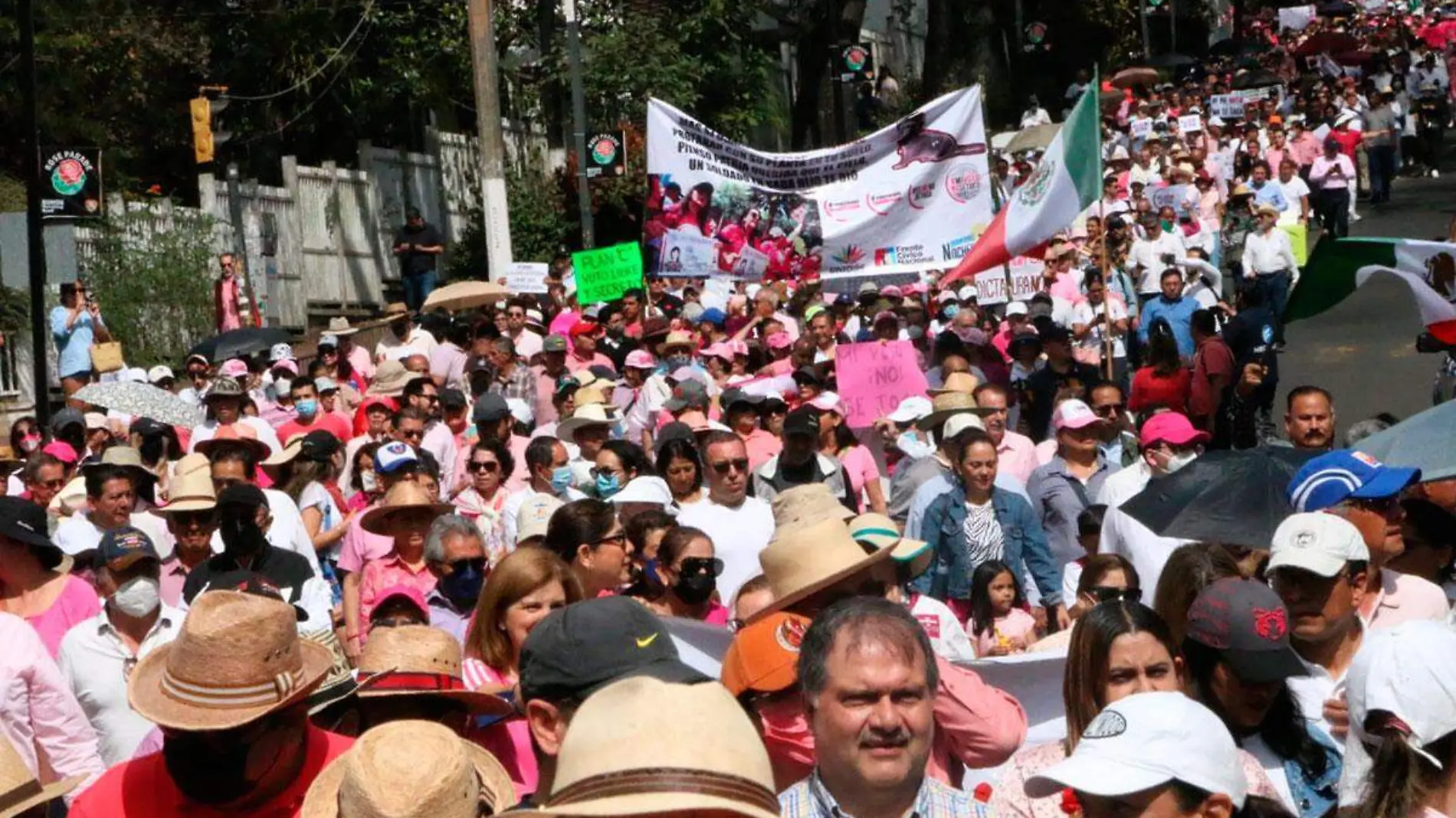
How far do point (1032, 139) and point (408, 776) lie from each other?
106ft

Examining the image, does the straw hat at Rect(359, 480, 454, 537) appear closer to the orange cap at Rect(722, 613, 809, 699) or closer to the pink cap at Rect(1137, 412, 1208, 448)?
the pink cap at Rect(1137, 412, 1208, 448)

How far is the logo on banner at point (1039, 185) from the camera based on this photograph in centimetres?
1491

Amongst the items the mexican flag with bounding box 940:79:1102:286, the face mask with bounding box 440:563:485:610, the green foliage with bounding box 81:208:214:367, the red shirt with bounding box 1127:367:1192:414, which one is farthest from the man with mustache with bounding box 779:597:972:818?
the green foliage with bounding box 81:208:214:367

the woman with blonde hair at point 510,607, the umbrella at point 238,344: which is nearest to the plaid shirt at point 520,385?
the umbrella at point 238,344

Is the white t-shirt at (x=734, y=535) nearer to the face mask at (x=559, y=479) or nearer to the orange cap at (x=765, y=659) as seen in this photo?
the face mask at (x=559, y=479)

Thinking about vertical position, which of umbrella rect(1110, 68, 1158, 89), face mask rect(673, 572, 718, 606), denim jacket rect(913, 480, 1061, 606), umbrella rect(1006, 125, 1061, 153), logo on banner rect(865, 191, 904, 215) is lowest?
denim jacket rect(913, 480, 1061, 606)

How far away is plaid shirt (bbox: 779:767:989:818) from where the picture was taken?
14.5 feet

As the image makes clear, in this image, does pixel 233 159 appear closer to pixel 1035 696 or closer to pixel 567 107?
pixel 567 107

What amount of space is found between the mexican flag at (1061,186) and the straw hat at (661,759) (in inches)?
450

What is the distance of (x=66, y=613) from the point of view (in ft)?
25.3

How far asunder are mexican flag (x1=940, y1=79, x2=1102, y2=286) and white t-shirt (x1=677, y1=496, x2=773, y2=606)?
17.5ft

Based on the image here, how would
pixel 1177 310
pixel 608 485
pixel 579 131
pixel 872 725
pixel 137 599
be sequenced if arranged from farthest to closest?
1. pixel 579 131
2. pixel 1177 310
3. pixel 608 485
4. pixel 137 599
5. pixel 872 725

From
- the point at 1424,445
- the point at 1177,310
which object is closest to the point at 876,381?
the point at 1177,310

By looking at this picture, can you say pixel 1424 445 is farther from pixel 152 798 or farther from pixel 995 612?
pixel 152 798
